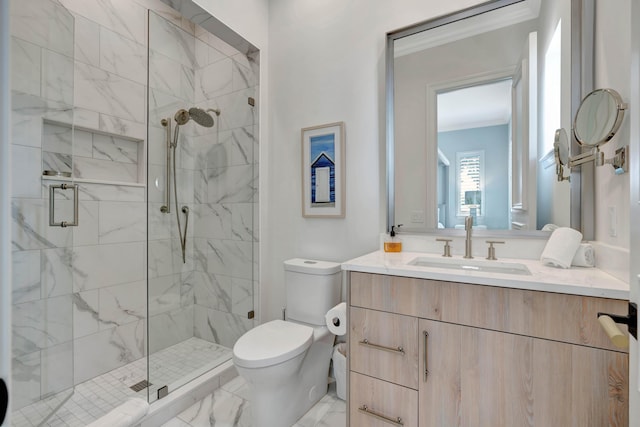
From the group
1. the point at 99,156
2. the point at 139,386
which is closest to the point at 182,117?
the point at 99,156

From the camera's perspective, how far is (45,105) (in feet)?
4.56

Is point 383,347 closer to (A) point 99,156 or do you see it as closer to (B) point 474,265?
(B) point 474,265

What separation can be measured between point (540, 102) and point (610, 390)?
4.01ft

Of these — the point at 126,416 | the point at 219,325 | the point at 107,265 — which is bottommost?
the point at 126,416

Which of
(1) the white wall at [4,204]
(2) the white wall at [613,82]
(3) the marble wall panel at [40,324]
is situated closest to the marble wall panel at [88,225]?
(3) the marble wall panel at [40,324]

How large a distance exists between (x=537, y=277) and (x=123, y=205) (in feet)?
8.20

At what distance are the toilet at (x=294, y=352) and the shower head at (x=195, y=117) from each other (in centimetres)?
117

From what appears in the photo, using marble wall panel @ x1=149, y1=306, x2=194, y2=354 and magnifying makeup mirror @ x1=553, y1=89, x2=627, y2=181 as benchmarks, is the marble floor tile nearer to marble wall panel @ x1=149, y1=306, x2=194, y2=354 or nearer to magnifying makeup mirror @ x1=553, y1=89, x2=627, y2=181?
marble wall panel @ x1=149, y1=306, x2=194, y2=354

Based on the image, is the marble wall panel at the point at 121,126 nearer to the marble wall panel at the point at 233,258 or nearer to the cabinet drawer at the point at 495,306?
the marble wall panel at the point at 233,258

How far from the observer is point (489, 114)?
156cm

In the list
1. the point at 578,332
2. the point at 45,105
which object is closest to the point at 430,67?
the point at 578,332

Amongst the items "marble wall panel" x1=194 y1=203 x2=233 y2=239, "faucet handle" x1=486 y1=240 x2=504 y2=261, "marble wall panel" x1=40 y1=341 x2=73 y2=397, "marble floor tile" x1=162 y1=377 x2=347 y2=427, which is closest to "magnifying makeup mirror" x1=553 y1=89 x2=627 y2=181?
"faucet handle" x1=486 y1=240 x2=504 y2=261

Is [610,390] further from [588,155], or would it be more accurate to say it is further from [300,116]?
[300,116]

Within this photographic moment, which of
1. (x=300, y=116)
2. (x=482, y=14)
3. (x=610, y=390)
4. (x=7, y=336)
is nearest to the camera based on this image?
(x=7, y=336)
